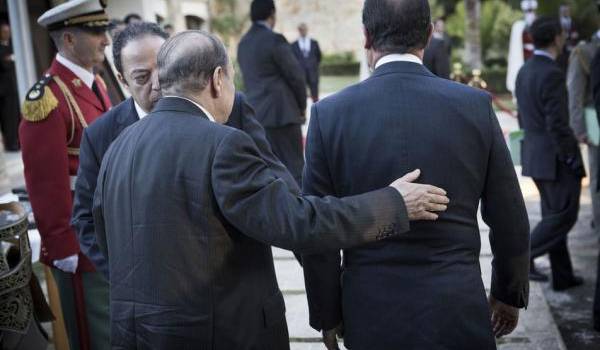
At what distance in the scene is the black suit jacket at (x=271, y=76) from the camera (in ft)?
21.5

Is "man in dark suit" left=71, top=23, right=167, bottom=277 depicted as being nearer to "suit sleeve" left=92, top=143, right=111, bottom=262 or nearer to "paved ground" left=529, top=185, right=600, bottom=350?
"suit sleeve" left=92, top=143, right=111, bottom=262

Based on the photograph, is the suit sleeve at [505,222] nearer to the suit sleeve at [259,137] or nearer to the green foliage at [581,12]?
the suit sleeve at [259,137]

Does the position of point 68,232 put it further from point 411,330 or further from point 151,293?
point 411,330

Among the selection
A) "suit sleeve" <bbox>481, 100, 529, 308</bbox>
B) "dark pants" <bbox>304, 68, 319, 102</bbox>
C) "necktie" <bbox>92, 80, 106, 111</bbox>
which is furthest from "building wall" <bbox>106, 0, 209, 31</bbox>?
"suit sleeve" <bbox>481, 100, 529, 308</bbox>

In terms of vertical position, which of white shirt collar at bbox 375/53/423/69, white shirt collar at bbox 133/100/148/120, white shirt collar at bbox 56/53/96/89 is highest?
white shirt collar at bbox 375/53/423/69

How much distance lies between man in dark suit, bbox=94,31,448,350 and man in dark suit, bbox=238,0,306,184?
4.58 meters

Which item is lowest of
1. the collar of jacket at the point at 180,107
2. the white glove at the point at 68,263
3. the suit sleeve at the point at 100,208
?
the white glove at the point at 68,263

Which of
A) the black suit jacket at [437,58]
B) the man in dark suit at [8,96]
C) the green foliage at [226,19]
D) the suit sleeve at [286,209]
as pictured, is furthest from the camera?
the green foliage at [226,19]

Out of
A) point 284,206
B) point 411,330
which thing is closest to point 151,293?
point 284,206

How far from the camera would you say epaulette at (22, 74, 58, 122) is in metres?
2.98

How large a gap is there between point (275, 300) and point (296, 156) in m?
4.74

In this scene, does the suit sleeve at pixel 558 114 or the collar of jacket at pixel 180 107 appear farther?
the suit sleeve at pixel 558 114

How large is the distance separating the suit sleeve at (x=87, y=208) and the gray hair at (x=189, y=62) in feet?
2.45

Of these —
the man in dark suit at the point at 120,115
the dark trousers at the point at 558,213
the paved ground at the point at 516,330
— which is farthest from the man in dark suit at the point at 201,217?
the dark trousers at the point at 558,213
